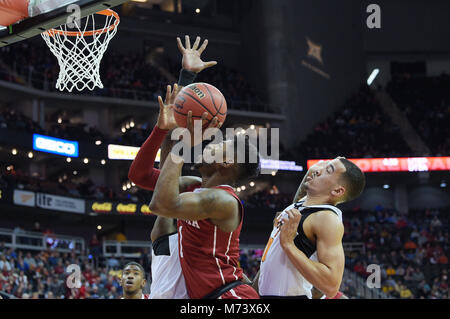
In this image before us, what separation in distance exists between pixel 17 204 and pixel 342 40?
2049cm

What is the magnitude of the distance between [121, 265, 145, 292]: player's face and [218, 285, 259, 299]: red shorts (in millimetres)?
3088

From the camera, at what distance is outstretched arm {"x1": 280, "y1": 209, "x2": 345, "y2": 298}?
3.51m

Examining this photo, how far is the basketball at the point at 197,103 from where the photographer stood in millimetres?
3807

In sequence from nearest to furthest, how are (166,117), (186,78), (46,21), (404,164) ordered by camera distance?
1. (166,117)
2. (186,78)
3. (46,21)
4. (404,164)

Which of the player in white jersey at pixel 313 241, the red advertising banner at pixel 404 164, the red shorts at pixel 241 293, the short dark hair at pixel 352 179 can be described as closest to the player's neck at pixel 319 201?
the player in white jersey at pixel 313 241

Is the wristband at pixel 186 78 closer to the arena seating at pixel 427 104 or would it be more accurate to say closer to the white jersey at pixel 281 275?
the white jersey at pixel 281 275

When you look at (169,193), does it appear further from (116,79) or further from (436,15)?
(436,15)

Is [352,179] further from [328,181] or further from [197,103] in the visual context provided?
[197,103]

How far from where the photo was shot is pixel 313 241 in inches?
147

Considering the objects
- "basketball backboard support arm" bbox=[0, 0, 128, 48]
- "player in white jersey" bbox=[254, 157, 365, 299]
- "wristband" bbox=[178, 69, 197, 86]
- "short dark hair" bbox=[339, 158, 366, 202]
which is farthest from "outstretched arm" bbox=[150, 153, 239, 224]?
"basketball backboard support arm" bbox=[0, 0, 128, 48]

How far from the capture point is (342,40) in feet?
117

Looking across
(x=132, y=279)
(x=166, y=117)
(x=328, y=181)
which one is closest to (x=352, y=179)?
(x=328, y=181)

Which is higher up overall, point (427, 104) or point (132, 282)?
point (427, 104)

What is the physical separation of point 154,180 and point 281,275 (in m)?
1.05
